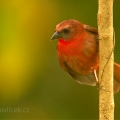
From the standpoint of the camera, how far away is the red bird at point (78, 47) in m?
4.67

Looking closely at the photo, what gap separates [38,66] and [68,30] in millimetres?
1041

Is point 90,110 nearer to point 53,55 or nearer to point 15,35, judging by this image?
point 53,55

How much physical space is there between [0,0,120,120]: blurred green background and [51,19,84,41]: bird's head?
66cm

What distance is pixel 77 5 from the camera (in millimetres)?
5969

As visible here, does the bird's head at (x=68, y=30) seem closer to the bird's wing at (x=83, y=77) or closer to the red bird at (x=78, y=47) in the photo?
the red bird at (x=78, y=47)

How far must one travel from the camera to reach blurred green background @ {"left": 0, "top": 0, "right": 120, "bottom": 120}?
531 cm

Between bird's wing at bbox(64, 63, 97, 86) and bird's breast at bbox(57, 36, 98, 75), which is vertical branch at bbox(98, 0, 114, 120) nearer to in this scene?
bird's breast at bbox(57, 36, 98, 75)

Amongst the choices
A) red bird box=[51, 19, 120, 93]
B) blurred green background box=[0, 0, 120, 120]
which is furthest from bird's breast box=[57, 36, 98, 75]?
blurred green background box=[0, 0, 120, 120]

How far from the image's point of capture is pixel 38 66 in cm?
570

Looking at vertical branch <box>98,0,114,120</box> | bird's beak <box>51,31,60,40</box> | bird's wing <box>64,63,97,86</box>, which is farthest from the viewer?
bird's wing <box>64,63,97,86</box>

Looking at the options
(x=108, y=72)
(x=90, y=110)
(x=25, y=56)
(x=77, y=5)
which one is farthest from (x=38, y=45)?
(x=108, y=72)

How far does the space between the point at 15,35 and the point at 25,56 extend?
0.97ft

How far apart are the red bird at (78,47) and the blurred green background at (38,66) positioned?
629mm

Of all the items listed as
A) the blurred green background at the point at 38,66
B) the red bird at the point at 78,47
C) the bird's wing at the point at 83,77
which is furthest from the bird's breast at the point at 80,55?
the blurred green background at the point at 38,66
